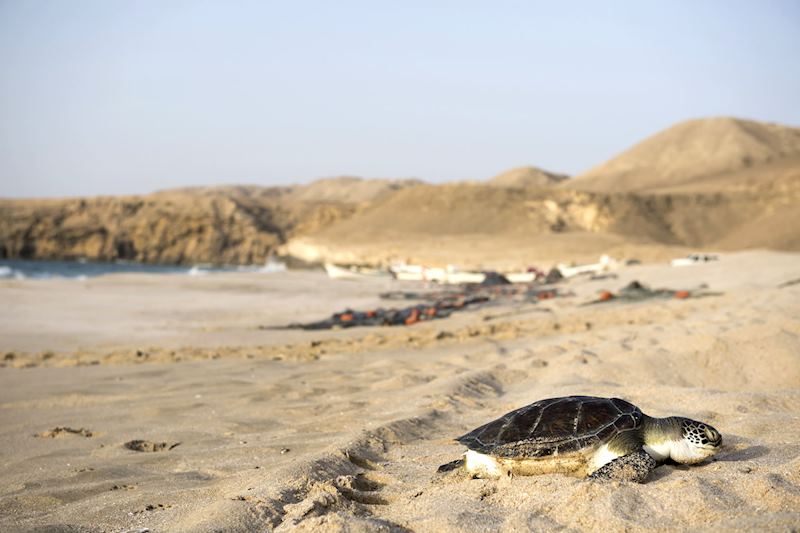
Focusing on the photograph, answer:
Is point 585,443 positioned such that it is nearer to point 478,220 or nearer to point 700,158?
point 478,220

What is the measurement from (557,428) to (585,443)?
0.20 m

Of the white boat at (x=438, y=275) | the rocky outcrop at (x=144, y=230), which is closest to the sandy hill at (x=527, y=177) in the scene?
the rocky outcrop at (x=144, y=230)

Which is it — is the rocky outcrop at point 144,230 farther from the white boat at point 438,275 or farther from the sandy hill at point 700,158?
the white boat at point 438,275

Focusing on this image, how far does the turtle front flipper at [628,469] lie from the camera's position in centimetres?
400

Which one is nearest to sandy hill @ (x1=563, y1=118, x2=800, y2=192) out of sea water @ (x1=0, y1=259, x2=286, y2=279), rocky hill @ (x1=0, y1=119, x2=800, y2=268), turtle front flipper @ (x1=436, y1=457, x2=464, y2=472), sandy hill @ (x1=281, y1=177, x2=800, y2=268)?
rocky hill @ (x1=0, y1=119, x2=800, y2=268)

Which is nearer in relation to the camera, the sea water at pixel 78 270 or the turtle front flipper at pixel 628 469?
the turtle front flipper at pixel 628 469

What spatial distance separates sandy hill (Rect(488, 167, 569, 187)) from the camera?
464ft

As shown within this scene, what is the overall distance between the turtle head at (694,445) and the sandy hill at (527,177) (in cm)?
13624

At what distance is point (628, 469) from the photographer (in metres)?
4.05

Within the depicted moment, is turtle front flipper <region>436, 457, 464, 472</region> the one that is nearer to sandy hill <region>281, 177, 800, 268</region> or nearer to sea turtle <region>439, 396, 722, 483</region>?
sea turtle <region>439, 396, 722, 483</region>

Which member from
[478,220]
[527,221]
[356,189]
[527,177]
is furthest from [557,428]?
[356,189]

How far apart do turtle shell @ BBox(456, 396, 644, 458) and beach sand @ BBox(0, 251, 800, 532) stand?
8.4 inches

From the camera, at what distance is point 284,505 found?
158 inches

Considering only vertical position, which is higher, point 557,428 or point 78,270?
point 557,428
